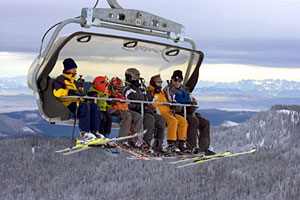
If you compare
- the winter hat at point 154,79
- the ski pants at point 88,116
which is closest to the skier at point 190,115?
the winter hat at point 154,79

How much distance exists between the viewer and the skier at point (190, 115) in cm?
969

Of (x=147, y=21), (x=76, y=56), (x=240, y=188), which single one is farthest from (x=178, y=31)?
(x=240, y=188)

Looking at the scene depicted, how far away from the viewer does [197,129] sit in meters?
9.86

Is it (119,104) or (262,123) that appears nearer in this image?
(119,104)

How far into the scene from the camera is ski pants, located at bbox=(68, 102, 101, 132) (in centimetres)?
852

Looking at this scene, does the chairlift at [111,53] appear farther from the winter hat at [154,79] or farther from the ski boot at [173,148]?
the ski boot at [173,148]

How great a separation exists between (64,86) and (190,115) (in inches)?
97.0

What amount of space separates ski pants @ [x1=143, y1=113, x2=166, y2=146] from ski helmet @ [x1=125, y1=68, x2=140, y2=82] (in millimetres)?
683

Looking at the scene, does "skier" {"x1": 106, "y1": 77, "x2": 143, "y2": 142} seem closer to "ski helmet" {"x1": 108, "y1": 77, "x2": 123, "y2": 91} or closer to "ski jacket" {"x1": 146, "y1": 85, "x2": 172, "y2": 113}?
"ski helmet" {"x1": 108, "y1": 77, "x2": 123, "y2": 91}

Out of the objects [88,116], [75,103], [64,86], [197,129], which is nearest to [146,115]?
[197,129]

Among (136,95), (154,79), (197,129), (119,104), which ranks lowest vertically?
(197,129)

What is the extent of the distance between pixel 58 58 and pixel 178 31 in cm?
211

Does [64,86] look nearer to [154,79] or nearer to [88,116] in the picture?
[88,116]

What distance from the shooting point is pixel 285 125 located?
70.5 ft
